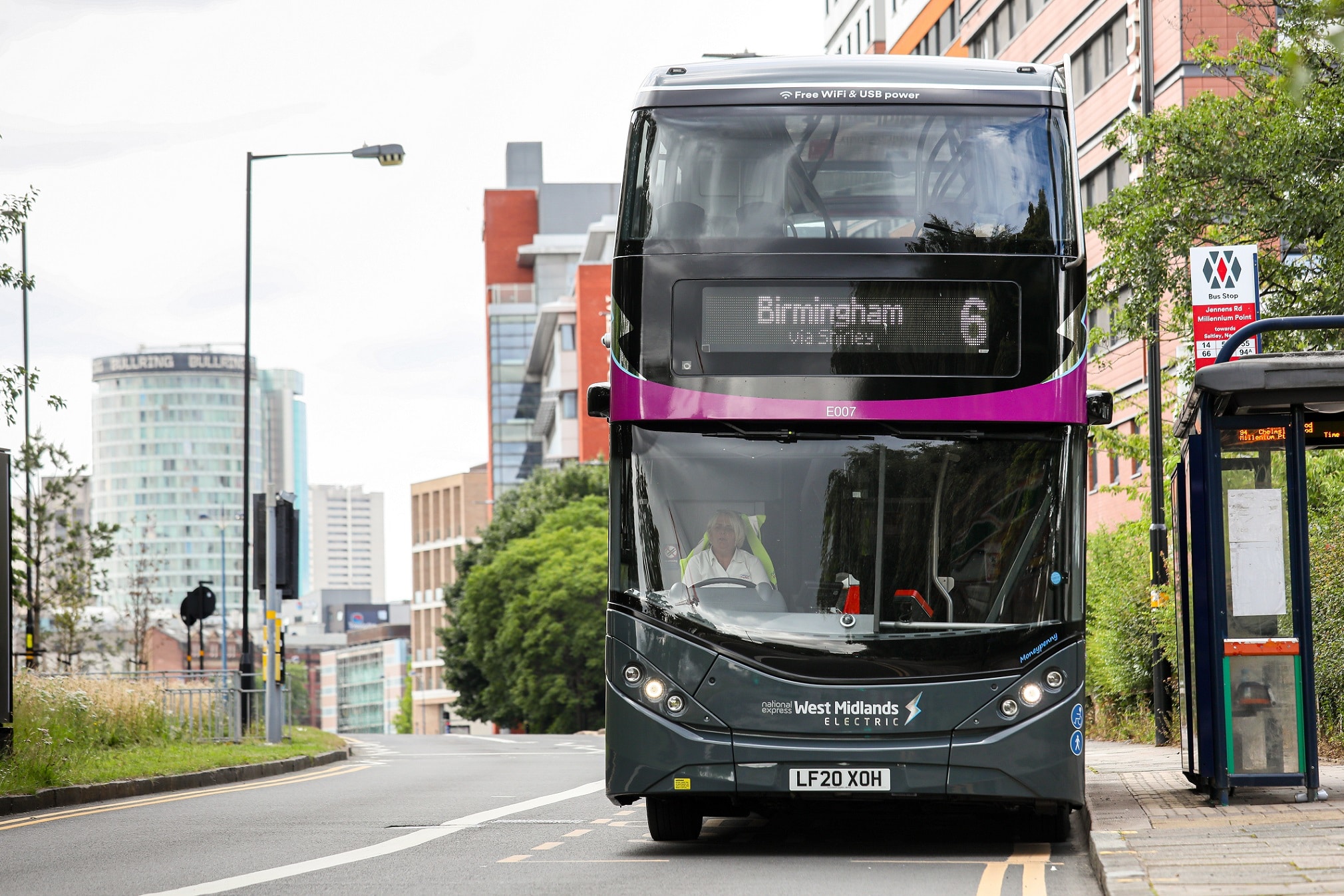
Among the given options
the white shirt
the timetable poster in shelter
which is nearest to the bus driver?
the white shirt

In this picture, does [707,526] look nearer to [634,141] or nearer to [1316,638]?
[634,141]

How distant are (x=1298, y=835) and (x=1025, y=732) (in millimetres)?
1521

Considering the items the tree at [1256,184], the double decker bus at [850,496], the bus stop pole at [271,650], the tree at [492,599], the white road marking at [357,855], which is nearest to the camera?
the white road marking at [357,855]

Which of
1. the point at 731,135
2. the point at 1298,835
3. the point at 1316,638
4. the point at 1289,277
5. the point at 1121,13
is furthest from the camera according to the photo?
the point at 1121,13

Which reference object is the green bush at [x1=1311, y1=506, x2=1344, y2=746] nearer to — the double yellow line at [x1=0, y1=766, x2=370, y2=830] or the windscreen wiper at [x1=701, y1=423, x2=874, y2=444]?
the windscreen wiper at [x1=701, y1=423, x2=874, y2=444]

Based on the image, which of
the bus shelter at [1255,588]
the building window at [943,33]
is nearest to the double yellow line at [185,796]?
the bus shelter at [1255,588]

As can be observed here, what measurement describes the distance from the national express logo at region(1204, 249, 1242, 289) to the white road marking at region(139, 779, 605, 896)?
627 cm

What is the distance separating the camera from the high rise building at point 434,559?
452ft

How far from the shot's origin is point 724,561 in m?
10.5

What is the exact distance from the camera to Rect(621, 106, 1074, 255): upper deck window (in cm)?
1071

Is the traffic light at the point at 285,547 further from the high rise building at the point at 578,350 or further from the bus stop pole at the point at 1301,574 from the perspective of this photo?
the high rise building at the point at 578,350

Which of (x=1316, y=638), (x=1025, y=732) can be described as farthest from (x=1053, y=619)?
(x=1316, y=638)

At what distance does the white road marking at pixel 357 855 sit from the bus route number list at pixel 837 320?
3.74 meters

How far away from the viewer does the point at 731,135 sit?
36.5 ft
